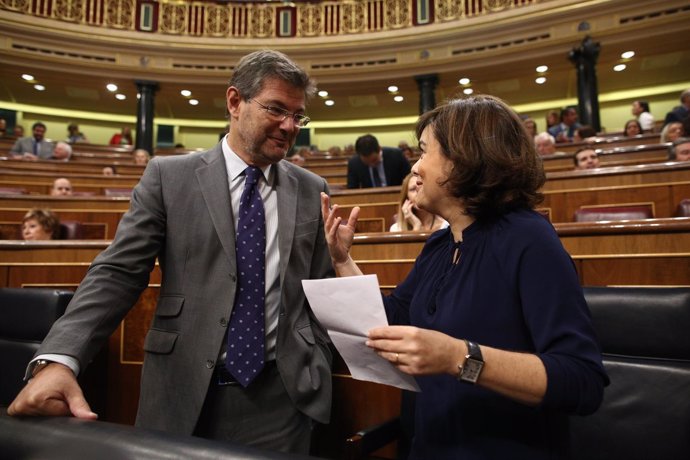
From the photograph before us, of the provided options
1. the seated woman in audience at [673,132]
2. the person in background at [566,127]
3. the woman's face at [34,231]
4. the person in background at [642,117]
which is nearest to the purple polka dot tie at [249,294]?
the woman's face at [34,231]

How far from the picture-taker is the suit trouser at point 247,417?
72 cm

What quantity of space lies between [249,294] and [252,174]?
0.21m

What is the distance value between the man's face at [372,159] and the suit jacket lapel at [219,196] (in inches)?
79.4

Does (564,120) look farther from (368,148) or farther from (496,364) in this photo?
(496,364)

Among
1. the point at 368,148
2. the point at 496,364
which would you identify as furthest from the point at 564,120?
the point at 496,364

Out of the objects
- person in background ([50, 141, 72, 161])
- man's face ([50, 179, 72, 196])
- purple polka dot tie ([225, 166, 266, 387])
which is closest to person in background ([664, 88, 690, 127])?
purple polka dot tie ([225, 166, 266, 387])

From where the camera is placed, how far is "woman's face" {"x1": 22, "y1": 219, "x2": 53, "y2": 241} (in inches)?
75.8

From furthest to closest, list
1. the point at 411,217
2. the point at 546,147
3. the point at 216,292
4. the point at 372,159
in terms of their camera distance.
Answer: the point at 546,147
the point at 372,159
the point at 411,217
the point at 216,292

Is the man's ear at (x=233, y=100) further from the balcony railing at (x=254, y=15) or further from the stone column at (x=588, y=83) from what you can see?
the balcony railing at (x=254, y=15)

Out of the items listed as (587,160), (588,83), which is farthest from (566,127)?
(587,160)

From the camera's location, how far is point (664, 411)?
0.65 metres

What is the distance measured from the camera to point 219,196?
772mm

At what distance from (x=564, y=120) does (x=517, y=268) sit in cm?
476

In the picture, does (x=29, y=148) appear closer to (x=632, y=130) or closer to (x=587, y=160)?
(x=587, y=160)
